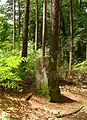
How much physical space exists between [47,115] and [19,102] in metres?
1.21

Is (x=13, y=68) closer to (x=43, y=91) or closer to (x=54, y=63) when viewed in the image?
(x=43, y=91)

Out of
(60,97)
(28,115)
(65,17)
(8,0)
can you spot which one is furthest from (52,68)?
(8,0)

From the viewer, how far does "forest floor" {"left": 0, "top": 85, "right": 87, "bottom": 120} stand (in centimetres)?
687

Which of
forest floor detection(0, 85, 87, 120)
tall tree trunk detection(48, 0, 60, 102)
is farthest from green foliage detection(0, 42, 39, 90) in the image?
tall tree trunk detection(48, 0, 60, 102)

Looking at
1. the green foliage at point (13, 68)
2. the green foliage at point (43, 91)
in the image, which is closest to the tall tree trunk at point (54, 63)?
the green foliage at point (43, 91)

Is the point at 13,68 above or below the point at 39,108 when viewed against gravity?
above

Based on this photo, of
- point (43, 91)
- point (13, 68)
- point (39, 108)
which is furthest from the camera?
point (13, 68)

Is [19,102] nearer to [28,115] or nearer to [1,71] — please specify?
[28,115]

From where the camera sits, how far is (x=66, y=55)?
2548 cm

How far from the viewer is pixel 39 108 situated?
7.59 m

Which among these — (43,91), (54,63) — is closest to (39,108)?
(43,91)

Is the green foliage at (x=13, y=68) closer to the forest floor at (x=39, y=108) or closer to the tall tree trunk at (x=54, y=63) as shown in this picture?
the forest floor at (x=39, y=108)

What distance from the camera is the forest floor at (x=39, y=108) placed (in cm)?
687

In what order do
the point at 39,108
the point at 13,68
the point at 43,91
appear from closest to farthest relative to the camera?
the point at 39,108, the point at 43,91, the point at 13,68
